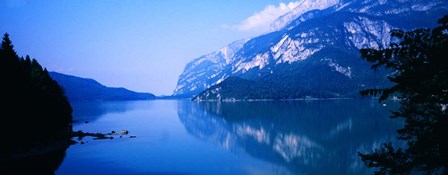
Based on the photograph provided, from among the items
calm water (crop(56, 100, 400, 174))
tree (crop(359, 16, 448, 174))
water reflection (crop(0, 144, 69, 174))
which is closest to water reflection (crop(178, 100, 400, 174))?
calm water (crop(56, 100, 400, 174))

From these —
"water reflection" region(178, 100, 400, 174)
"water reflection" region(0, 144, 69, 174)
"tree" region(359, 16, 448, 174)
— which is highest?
"tree" region(359, 16, 448, 174)

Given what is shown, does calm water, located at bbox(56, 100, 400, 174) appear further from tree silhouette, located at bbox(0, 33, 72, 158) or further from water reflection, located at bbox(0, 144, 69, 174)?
tree silhouette, located at bbox(0, 33, 72, 158)

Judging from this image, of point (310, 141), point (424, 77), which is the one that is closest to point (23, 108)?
point (424, 77)

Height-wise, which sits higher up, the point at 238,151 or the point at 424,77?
the point at 424,77

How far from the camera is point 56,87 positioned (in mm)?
93375

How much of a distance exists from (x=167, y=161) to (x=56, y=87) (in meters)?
41.1

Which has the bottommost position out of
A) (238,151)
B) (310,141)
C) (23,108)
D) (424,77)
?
(238,151)

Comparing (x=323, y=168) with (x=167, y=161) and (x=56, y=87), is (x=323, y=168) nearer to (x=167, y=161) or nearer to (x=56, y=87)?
(x=167, y=161)

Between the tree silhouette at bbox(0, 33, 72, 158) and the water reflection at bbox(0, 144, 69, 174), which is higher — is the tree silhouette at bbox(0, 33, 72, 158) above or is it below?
above

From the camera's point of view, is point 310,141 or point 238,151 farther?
point 310,141

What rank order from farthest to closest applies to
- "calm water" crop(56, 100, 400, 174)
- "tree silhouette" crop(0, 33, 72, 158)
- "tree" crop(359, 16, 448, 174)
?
1. "calm water" crop(56, 100, 400, 174)
2. "tree silhouette" crop(0, 33, 72, 158)
3. "tree" crop(359, 16, 448, 174)

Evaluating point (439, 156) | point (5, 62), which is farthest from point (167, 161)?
point (439, 156)

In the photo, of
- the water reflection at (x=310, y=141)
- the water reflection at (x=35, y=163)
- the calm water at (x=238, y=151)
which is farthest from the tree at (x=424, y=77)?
the water reflection at (x=35, y=163)

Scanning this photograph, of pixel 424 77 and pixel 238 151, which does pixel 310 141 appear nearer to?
pixel 238 151
